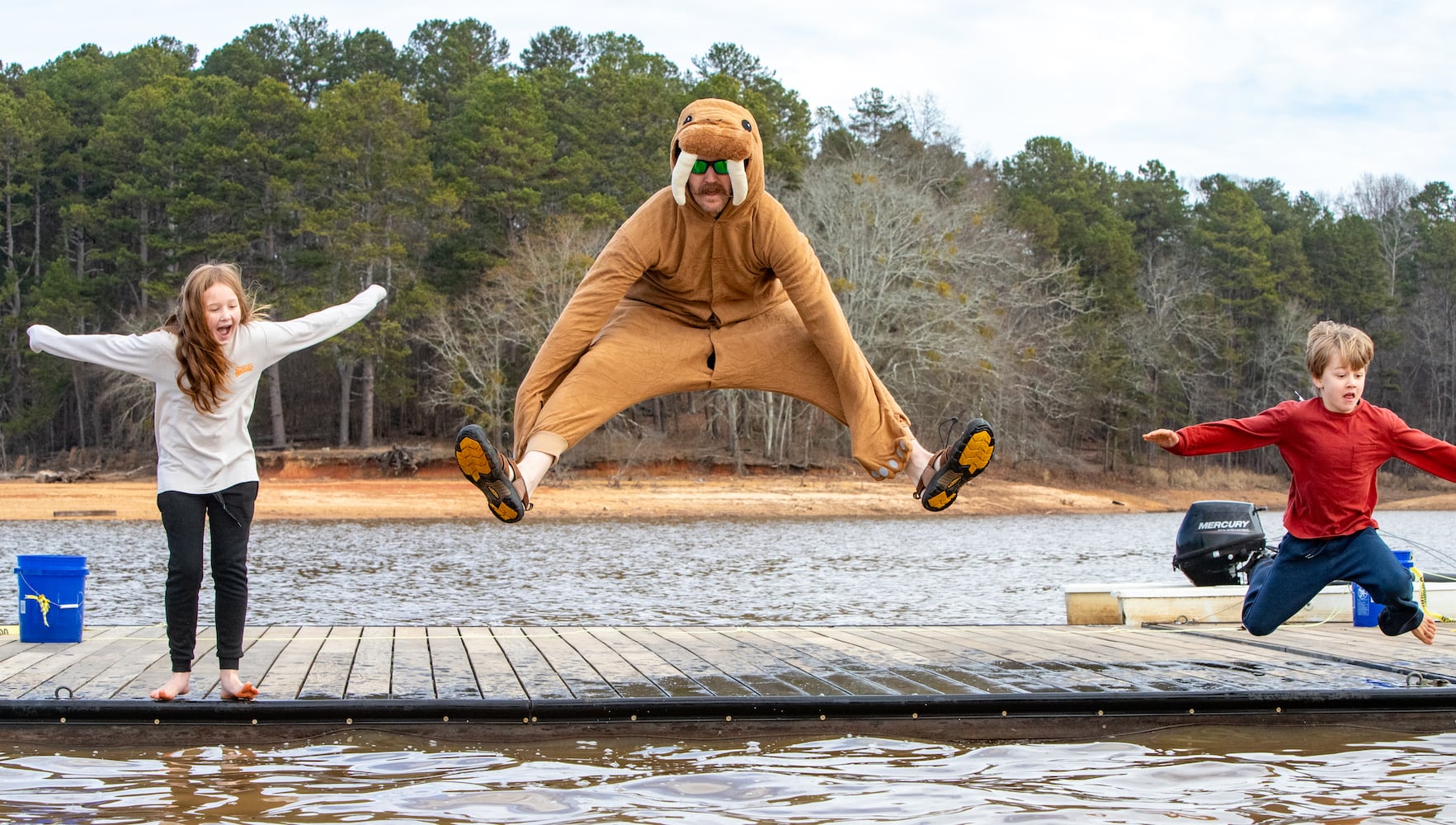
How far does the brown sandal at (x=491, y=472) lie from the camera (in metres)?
6.11

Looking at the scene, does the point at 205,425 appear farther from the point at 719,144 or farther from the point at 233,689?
the point at 719,144

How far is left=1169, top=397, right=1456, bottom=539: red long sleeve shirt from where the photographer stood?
20.5ft

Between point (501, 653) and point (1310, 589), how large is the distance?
14.2ft

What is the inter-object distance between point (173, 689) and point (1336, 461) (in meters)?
5.46

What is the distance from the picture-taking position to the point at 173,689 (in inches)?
232

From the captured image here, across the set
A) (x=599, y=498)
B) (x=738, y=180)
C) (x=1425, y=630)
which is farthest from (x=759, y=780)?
(x=599, y=498)

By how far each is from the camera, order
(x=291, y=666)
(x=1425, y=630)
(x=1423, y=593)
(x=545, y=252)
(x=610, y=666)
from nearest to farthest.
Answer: (x=1425, y=630), (x=291, y=666), (x=610, y=666), (x=1423, y=593), (x=545, y=252)

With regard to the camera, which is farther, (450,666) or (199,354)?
(450,666)

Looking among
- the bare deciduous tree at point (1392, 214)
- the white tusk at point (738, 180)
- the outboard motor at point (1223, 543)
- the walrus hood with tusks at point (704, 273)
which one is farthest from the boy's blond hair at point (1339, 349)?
the bare deciduous tree at point (1392, 214)

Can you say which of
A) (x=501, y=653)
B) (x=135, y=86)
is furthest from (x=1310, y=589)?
(x=135, y=86)

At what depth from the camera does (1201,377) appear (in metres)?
60.1

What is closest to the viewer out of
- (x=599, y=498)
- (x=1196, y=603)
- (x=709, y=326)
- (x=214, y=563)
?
(x=214, y=563)

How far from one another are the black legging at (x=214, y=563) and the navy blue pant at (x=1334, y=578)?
15.9 feet

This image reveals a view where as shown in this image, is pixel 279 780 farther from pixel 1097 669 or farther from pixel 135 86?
pixel 135 86
